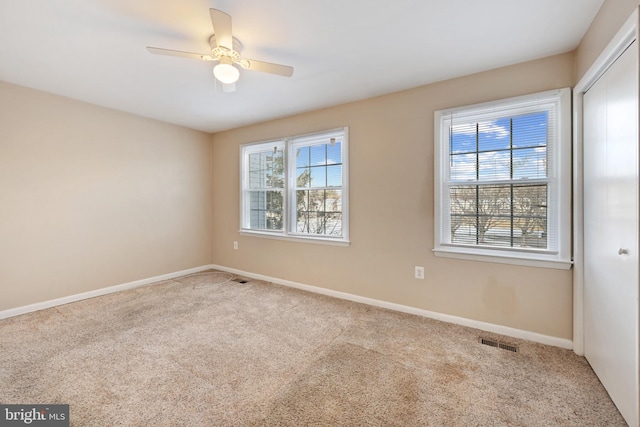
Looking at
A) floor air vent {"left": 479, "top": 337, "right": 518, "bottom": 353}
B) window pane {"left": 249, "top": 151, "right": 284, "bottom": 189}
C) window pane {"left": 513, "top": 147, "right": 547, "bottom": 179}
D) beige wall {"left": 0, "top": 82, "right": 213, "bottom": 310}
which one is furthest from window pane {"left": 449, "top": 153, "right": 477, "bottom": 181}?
beige wall {"left": 0, "top": 82, "right": 213, "bottom": 310}

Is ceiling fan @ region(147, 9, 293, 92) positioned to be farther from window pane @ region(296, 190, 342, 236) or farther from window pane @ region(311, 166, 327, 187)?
window pane @ region(296, 190, 342, 236)

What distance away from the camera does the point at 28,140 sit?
2.88 m

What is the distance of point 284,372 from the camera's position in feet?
6.25

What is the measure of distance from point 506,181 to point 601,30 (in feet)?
3.76

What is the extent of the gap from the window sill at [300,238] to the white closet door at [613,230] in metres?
2.15

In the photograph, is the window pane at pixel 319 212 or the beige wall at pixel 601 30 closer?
the beige wall at pixel 601 30

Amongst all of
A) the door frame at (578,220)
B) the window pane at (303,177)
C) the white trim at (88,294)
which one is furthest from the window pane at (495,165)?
the white trim at (88,294)

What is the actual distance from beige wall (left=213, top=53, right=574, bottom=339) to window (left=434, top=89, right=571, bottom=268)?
0.34ft

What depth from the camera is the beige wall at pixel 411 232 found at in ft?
7.61

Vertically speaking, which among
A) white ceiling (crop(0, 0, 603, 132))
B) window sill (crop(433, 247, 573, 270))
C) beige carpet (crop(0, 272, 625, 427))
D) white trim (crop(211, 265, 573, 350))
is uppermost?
white ceiling (crop(0, 0, 603, 132))

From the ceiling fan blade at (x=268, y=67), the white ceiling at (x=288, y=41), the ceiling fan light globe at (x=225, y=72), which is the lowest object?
the ceiling fan light globe at (x=225, y=72)

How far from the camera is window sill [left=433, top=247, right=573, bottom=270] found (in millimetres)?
2229

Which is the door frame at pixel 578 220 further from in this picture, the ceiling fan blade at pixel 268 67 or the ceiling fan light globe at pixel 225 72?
the ceiling fan light globe at pixel 225 72

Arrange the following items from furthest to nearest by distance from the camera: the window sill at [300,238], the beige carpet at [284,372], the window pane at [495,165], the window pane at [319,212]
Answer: the window pane at [319,212], the window sill at [300,238], the window pane at [495,165], the beige carpet at [284,372]
